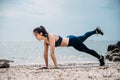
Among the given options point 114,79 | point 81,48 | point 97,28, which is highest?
point 97,28

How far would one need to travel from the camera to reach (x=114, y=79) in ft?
20.3

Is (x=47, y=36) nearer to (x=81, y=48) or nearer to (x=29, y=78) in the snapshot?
(x=81, y=48)

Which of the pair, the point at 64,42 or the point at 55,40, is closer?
the point at 55,40

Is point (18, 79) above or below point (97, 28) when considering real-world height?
below

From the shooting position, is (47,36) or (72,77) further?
(47,36)

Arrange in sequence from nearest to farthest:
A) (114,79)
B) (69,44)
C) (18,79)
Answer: (114,79), (18,79), (69,44)

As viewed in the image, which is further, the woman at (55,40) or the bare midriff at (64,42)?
the bare midriff at (64,42)

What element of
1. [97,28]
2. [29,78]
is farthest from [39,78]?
[97,28]

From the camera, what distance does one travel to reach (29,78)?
6672 millimetres

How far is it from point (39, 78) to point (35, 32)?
2.05 metres

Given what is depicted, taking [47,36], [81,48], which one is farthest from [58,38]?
[81,48]

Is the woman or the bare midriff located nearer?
the woman

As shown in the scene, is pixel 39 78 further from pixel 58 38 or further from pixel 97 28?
pixel 97 28

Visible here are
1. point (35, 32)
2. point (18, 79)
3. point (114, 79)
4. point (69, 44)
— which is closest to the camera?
point (114, 79)
